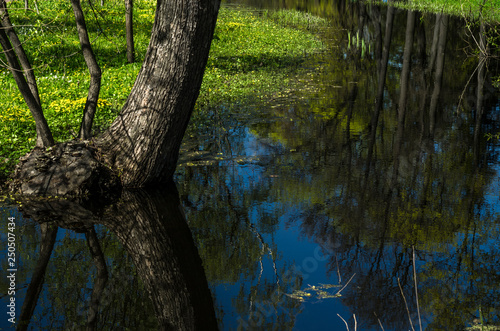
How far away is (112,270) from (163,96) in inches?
102

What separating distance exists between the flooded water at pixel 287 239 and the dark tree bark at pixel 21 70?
4.21 ft

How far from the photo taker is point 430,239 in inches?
223

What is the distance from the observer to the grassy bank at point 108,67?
944 cm

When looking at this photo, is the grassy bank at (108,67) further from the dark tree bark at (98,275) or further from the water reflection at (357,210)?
the water reflection at (357,210)

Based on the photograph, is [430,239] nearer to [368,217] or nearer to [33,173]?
[368,217]

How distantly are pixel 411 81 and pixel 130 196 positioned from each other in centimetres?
1173

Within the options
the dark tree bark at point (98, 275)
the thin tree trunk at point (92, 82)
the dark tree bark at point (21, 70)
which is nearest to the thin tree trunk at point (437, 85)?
the thin tree trunk at point (92, 82)

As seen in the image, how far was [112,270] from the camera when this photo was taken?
191 inches

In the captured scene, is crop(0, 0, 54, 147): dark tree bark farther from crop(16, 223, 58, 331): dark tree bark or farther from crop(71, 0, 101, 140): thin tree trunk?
crop(16, 223, 58, 331): dark tree bark

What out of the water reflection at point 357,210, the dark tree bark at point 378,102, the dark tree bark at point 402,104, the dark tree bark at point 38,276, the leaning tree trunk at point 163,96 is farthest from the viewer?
the dark tree bark at point 378,102

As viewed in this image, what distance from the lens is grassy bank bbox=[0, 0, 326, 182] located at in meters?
9.44

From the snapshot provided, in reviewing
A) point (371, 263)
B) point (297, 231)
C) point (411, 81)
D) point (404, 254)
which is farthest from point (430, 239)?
point (411, 81)

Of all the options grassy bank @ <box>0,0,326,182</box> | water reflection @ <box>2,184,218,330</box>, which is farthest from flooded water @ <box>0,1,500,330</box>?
grassy bank @ <box>0,0,326,182</box>

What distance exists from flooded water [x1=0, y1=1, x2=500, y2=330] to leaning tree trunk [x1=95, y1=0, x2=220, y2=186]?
0.47 metres
